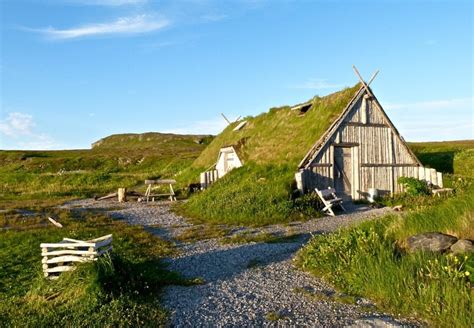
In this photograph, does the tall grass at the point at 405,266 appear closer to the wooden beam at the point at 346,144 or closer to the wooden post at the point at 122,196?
the wooden beam at the point at 346,144

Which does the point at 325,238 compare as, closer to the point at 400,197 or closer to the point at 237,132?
the point at 400,197

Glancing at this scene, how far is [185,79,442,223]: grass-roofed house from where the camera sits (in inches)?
915

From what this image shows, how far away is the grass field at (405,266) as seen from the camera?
7.46 metres

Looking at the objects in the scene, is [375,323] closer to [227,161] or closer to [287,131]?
[287,131]

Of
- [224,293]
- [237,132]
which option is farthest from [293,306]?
[237,132]

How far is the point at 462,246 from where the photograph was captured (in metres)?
9.10

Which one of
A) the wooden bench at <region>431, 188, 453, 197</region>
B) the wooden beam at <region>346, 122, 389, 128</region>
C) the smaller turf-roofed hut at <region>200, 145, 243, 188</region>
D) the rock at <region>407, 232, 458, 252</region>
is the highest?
the wooden beam at <region>346, 122, 389, 128</region>

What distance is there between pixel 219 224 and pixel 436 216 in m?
9.98

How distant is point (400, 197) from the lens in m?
23.9

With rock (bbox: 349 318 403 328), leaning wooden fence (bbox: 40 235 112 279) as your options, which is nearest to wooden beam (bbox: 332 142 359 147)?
leaning wooden fence (bbox: 40 235 112 279)

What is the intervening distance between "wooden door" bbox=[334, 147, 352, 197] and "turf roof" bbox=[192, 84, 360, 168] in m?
1.62

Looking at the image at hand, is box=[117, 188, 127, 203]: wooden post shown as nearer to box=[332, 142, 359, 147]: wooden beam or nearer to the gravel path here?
box=[332, 142, 359, 147]: wooden beam

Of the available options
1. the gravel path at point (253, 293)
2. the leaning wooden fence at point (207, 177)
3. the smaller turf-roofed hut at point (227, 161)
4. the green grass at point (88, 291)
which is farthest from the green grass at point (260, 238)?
the leaning wooden fence at point (207, 177)

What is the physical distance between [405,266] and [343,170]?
15.9 m
